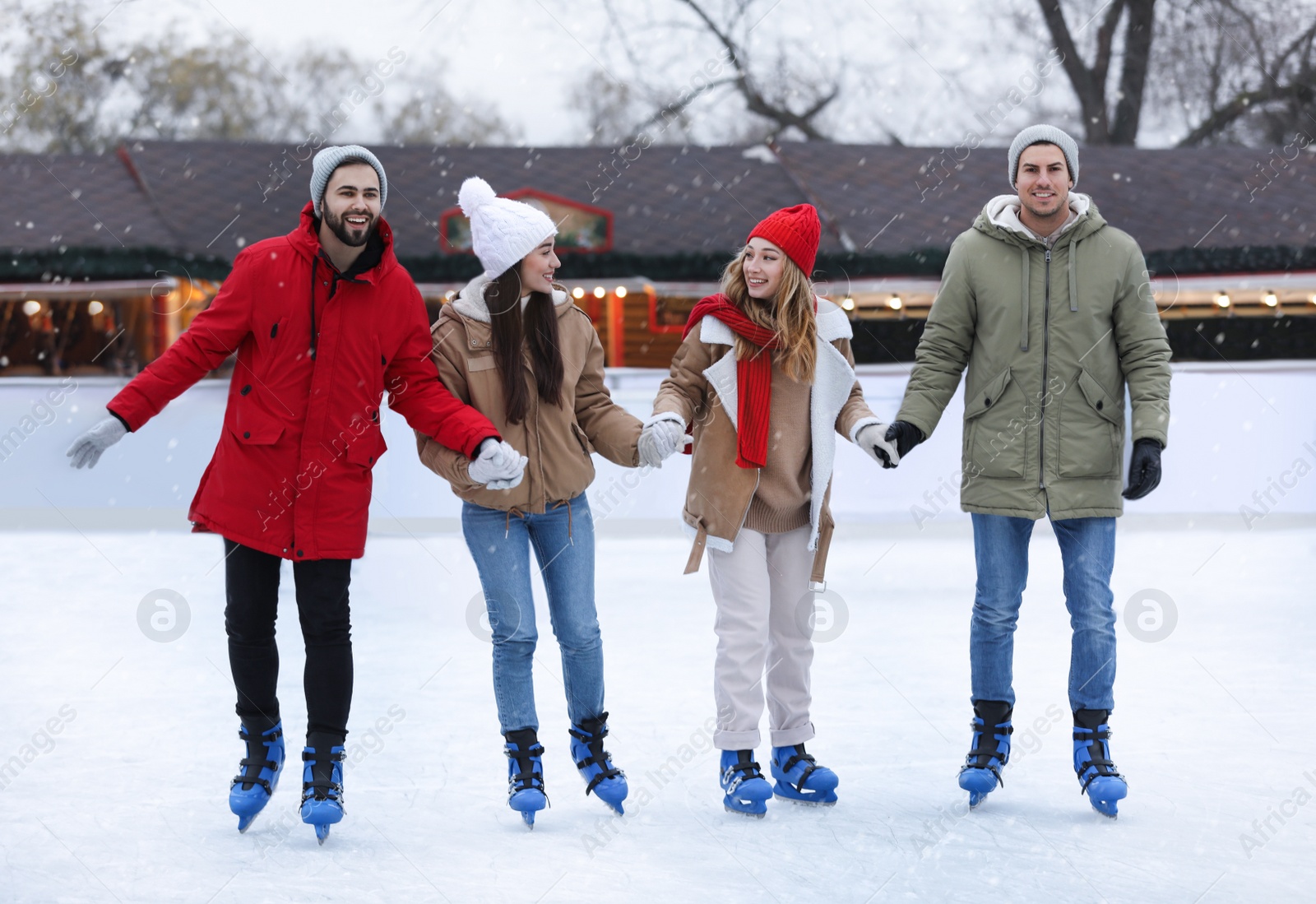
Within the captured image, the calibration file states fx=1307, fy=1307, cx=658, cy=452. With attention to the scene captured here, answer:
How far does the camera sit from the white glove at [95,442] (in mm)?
2209

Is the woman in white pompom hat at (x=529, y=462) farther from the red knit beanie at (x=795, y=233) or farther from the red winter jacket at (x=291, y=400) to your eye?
the red knit beanie at (x=795, y=233)

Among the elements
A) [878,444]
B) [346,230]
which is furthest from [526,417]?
[878,444]

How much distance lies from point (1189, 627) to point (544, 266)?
9.37 ft

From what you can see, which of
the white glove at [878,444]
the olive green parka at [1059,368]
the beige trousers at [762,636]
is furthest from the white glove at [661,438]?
→ the olive green parka at [1059,368]

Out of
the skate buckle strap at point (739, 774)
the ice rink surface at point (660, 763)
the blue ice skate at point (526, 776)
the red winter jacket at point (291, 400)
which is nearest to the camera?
the ice rink surface at point (660, 763)

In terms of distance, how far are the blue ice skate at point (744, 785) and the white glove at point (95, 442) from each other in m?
1.27

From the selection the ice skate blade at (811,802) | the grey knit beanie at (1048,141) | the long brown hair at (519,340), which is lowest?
the ice skate blade at (811,802)

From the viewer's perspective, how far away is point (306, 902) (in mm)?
2064

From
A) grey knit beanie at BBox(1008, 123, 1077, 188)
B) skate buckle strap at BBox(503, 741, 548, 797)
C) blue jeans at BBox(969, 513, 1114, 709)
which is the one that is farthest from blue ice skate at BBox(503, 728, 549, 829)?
grey knit beanie at BBox(1008, 123, 1077, 188)

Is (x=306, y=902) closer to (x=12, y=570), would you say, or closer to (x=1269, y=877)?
(x=1269, y=877)

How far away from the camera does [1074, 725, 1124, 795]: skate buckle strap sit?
2500mm

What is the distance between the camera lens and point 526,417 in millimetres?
2469

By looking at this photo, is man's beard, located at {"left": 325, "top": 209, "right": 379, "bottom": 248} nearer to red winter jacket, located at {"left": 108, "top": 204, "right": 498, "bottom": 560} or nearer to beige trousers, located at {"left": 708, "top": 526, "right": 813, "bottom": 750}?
red winter jacket, located at {"left": 108, "top": 204, "right": 498, "bottom": 560}

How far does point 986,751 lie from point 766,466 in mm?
714
